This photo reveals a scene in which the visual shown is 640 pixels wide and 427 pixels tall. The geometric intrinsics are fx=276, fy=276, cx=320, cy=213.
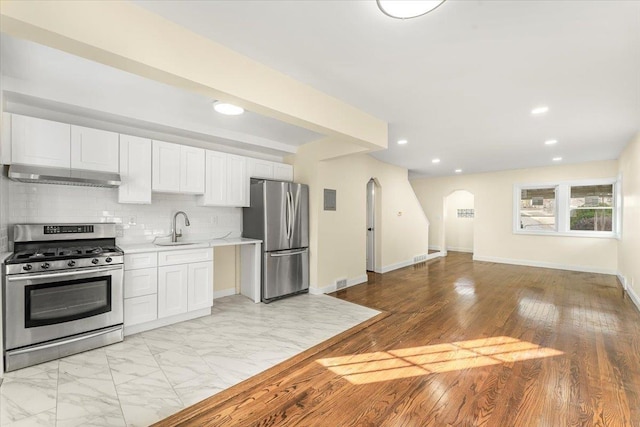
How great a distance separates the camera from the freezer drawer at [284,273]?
4.07 m

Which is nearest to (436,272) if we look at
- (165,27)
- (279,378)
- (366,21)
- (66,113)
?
(279,378)

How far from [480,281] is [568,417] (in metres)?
3.96

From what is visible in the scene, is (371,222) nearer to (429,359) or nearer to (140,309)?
(429,359)

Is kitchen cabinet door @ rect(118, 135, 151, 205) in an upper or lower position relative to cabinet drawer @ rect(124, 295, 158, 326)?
upper

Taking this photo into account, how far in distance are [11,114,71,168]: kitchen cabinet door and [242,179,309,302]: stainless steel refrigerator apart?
7.06 ft

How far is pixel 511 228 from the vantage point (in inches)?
288

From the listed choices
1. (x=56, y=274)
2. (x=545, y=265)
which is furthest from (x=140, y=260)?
(x=545, y=265)

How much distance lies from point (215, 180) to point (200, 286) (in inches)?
56.7

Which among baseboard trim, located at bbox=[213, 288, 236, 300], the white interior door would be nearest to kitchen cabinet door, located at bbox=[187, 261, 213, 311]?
baseboard trim, located at bbox=[213, 288, 236, 300]

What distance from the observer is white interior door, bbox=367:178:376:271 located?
6.30 meters

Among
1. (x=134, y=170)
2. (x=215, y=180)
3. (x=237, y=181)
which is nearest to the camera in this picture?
(x=134, y=170)

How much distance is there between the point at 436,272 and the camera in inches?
248

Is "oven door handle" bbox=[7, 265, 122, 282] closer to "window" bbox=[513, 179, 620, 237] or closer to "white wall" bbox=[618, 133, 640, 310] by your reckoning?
"white wall" bbox=[618, 133, 640, 310]

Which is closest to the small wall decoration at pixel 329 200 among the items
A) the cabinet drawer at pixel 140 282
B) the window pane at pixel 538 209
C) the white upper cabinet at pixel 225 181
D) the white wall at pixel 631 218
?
the white upper cabinet at pixel 225 181
